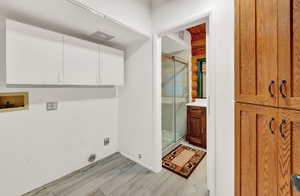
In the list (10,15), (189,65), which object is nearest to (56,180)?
(10,15)

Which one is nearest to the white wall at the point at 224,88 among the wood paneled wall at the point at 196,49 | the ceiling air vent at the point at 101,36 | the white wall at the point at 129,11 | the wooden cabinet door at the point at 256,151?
the wooden cabinet door at the point at 256,151

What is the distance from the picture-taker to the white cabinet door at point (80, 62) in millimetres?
1647

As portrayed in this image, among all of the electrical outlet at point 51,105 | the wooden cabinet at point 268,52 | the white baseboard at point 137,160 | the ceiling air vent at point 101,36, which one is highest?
the ceiling air vent at point 101,36

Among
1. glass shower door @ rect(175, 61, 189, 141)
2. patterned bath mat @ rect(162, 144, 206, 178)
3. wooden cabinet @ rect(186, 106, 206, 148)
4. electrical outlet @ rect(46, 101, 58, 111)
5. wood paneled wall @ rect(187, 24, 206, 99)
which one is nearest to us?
electrical outlet @ rect(46, 101, 58, 111)

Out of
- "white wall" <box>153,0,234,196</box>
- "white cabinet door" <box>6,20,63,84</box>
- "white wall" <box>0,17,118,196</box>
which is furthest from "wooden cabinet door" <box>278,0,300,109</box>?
"white wall" <box>0,17,118,196</box>

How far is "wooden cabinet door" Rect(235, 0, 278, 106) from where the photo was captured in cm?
78

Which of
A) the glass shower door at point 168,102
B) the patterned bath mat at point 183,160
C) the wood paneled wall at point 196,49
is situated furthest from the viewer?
the wood paneled wall at point 196,49

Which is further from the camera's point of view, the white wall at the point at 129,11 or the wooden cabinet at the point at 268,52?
the white wall at the point at 129,11

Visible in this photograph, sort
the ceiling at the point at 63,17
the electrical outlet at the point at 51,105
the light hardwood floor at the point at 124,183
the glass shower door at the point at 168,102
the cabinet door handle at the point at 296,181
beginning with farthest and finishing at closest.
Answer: the glass shower door at the point at 168,102 < the electrical outlet at the point at 51,105 < the light hardwood floor at the point at 124,183 < the ceiling at the point at 63,17 < the cabinet door handle at the point at 296,181

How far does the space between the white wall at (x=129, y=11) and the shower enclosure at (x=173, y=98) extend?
1.00 meters

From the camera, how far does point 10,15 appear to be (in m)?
1.39

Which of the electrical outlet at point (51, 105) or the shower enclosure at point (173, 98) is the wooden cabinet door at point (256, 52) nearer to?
the shower enclosure at point (173, 98)

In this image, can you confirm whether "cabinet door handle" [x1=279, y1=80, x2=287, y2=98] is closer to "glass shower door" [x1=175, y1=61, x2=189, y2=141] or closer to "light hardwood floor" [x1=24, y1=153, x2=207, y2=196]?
"light hardwood floor" [x1=24, y1=153, x2=207, y2=196]

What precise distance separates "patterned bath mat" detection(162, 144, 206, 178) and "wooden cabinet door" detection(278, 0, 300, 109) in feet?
Result: 5.40
